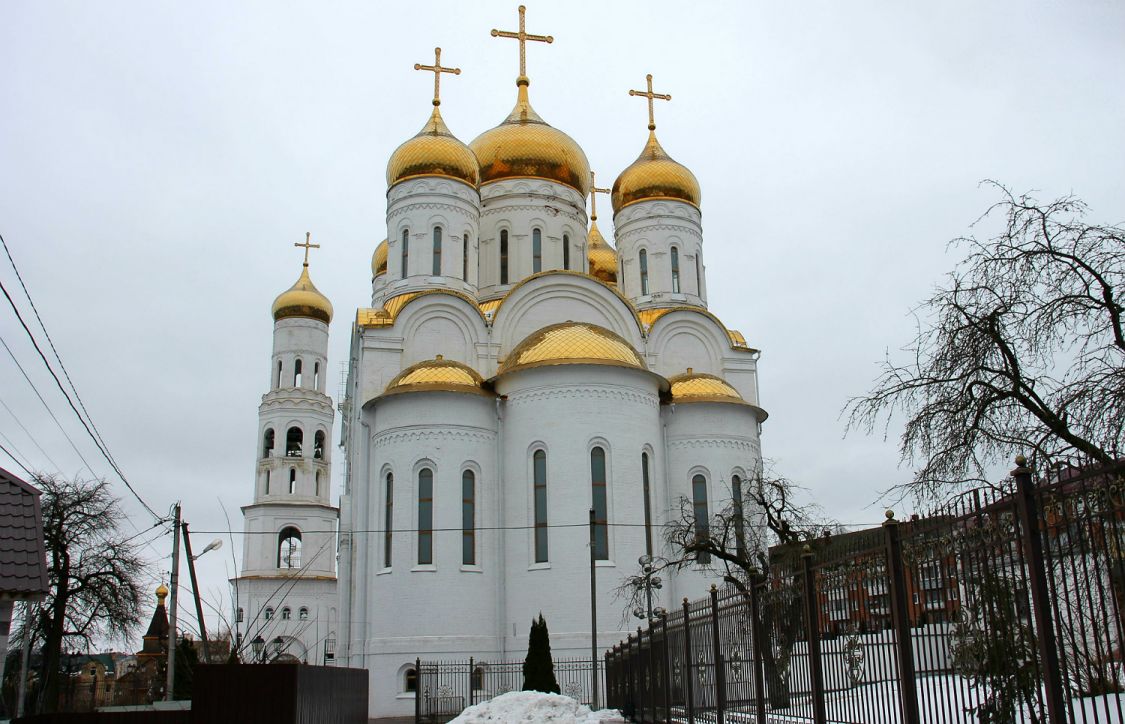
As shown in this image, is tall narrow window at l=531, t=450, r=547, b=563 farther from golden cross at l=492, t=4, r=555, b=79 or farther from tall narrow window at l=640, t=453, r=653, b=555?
golden cross at l=492, t=4, r=555, b=79

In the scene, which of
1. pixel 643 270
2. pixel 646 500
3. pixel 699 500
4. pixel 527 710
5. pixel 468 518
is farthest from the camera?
pixel 643 270

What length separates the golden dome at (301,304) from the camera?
1644 inches

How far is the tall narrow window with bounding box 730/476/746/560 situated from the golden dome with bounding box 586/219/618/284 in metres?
11.4

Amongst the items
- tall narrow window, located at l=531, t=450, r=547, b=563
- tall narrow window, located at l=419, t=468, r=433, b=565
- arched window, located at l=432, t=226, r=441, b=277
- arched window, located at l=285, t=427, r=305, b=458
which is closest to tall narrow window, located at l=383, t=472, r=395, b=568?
tall narrow window, located at l=419, t=468, r=433, b=565

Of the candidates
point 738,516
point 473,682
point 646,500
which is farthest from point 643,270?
point 473,682

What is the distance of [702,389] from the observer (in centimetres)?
2695

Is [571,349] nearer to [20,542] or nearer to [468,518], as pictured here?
[468,518]

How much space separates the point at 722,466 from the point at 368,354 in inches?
374

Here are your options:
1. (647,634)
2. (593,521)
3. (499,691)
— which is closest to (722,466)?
(593,521)

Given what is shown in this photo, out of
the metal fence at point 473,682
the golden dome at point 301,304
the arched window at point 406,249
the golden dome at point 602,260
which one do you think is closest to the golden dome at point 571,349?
the arched window at point 406,249

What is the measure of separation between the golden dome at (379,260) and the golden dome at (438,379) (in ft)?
45.5

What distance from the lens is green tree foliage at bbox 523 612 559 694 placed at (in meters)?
19.7

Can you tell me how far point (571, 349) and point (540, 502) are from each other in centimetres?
363

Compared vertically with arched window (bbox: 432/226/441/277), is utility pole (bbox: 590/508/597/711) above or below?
below
